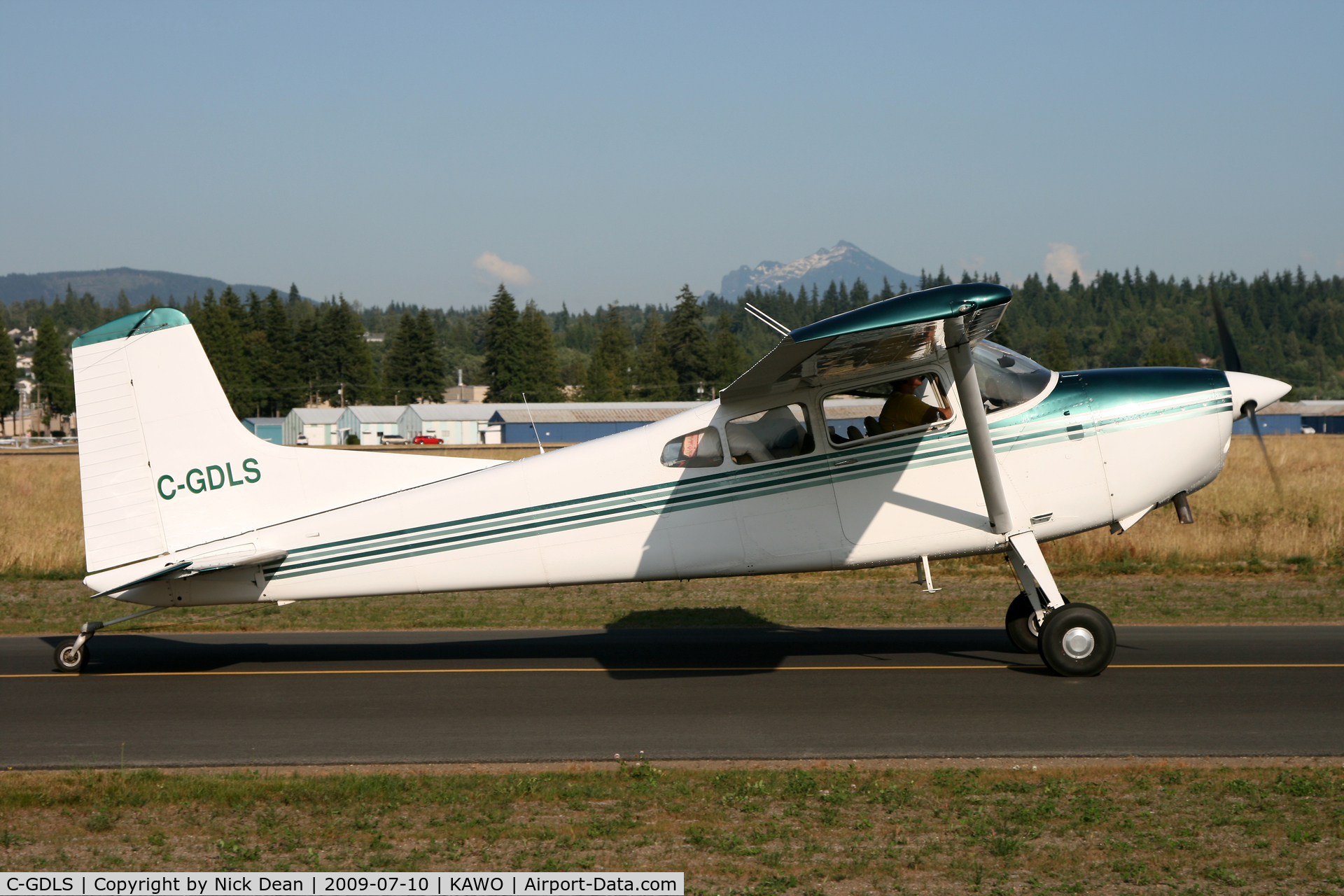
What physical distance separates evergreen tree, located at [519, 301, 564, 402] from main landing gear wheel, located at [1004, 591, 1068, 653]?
Result: 10622cm

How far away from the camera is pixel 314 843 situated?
16.4 feet

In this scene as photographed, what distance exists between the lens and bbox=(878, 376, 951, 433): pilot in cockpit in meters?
8.60

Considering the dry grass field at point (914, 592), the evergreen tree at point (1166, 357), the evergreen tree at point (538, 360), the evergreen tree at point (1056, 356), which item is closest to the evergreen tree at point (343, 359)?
the evergreen tree at point (538, 360)

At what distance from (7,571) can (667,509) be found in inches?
510

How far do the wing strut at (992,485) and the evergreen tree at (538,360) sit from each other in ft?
351

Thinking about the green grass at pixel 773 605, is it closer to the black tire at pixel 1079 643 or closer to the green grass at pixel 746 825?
the black tire at pixel 1079 643

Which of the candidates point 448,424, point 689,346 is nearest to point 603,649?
point 448,424

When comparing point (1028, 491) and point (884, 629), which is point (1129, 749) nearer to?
point (1028, 491)

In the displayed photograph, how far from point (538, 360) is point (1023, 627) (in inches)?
4395

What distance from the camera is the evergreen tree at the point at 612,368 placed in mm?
111875

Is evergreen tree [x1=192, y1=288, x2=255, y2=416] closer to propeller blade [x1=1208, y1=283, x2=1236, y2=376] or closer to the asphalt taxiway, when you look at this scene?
the asphalt taxiway

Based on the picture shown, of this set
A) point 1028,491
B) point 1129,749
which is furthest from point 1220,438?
point 1129,749

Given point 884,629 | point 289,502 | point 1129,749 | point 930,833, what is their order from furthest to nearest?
point 884,629
point 289,502
point 1129,749
point 930,833

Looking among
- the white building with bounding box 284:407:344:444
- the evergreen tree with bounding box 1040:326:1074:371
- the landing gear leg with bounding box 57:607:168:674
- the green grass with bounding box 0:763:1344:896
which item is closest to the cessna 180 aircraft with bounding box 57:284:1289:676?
the landing gear leg with bounding box 57:607:168:674
